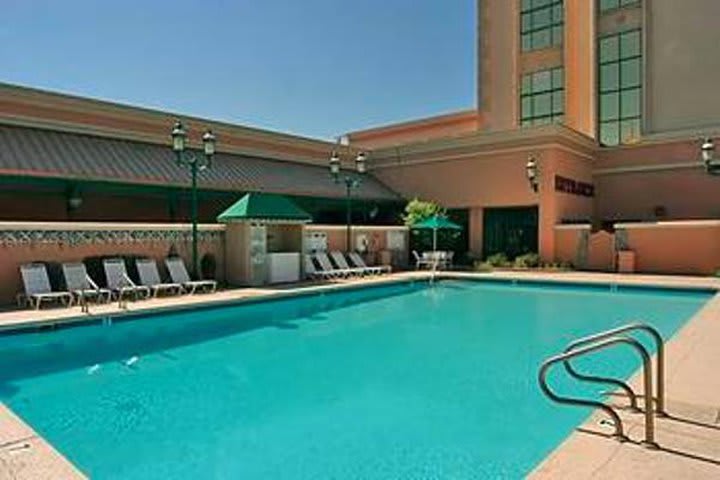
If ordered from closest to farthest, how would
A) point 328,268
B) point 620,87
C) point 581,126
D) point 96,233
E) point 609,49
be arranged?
point 96,233 < point 328,268 < point 620,87 < point 609,49 < point 581,126

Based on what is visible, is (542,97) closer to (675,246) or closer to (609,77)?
(609,77)

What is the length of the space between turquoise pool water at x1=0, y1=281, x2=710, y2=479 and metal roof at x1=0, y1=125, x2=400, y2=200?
6.99 meters

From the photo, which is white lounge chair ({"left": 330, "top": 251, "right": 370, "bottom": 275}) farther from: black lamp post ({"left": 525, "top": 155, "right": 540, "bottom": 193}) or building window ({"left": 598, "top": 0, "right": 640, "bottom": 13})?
building window ({"left": 598, "top": 0, "right": 640, "bottom": 13})

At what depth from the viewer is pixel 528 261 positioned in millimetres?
24281

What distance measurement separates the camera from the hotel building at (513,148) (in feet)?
63.0

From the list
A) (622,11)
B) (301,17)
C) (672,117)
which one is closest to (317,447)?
(301,17)

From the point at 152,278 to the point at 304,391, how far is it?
9478 mm

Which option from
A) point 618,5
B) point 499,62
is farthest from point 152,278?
point 618,5

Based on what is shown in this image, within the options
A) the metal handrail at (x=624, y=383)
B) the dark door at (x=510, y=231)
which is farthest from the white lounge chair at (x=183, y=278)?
the dark door at (x=510, y=231)

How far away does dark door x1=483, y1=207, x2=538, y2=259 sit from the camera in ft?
82.6

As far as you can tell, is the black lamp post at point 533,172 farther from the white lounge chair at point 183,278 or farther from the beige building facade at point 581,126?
the white lounge chair at point 183,278

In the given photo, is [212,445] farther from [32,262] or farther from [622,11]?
[622,11]

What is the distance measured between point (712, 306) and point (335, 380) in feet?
30.8

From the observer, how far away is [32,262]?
46.0 feet
